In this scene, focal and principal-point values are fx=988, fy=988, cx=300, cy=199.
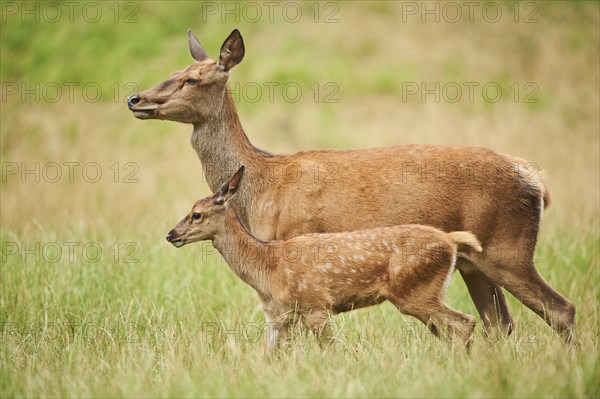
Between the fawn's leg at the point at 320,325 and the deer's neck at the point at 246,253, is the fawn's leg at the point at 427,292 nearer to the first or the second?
the fawn's leg at the point at 320,325

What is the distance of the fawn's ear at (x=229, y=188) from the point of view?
23.5ft

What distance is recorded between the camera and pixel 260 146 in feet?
51.9

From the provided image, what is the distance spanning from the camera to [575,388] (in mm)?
5570

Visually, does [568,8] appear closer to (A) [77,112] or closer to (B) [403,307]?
(A) [77,112]

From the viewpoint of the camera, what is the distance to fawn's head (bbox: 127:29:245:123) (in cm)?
741

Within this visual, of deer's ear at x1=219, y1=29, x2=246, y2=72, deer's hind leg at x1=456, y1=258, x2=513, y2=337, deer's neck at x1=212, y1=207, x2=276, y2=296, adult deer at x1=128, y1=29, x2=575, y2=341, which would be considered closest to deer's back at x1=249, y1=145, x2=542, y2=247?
adult deer at x1=128, y1=29, x2=575, y2=341

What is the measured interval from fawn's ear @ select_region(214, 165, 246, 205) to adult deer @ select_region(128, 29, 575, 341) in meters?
0.19

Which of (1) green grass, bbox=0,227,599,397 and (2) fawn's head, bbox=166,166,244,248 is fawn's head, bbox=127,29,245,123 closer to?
(2) fawn's head, bbox=166,166,244,248

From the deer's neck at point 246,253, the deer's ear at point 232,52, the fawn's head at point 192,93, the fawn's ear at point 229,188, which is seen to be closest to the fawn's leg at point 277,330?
the deer's neck at point 246,253

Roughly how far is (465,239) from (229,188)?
5.72 ft

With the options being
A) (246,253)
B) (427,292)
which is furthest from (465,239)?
(246,253)

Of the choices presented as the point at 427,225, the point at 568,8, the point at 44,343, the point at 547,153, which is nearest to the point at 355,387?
the point at 427,225

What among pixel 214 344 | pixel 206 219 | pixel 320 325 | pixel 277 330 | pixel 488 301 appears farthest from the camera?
pixel 488 301

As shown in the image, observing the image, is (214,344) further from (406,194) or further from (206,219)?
(406,194)
